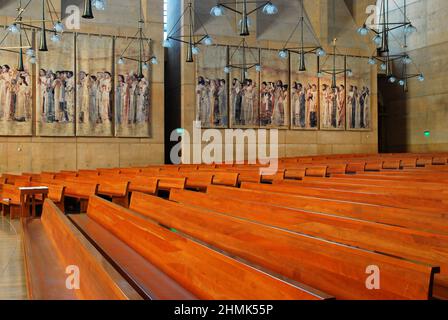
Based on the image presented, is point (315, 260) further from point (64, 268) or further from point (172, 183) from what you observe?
point (172, 183)

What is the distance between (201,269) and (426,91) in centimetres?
2304

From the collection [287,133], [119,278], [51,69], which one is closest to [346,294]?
[119,278]

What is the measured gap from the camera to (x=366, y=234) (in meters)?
2.48

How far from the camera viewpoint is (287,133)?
19828 mm

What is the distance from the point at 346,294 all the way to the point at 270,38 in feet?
63.4

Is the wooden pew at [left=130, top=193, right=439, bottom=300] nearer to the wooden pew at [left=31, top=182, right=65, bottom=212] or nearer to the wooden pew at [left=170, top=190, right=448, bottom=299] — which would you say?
the wooden pew at [left=170, top=190, right=448, bottom=299]

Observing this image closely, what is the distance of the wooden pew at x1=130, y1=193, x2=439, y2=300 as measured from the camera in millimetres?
1613

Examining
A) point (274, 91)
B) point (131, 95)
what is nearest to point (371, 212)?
point (131, 95)

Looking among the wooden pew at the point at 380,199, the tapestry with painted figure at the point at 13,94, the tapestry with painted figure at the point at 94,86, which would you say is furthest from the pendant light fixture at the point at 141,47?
the wooden pew at the point at 380,199

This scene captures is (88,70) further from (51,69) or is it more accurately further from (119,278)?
(119,278)

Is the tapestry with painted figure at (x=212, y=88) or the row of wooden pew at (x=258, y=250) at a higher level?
the tapestry with painted figure at (x=212, y=88)

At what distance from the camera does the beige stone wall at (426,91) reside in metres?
21.5

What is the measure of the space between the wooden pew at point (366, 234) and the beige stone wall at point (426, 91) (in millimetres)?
20456

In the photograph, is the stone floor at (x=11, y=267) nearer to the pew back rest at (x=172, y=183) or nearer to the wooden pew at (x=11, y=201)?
the wooden pew at (x=11, y=201)
